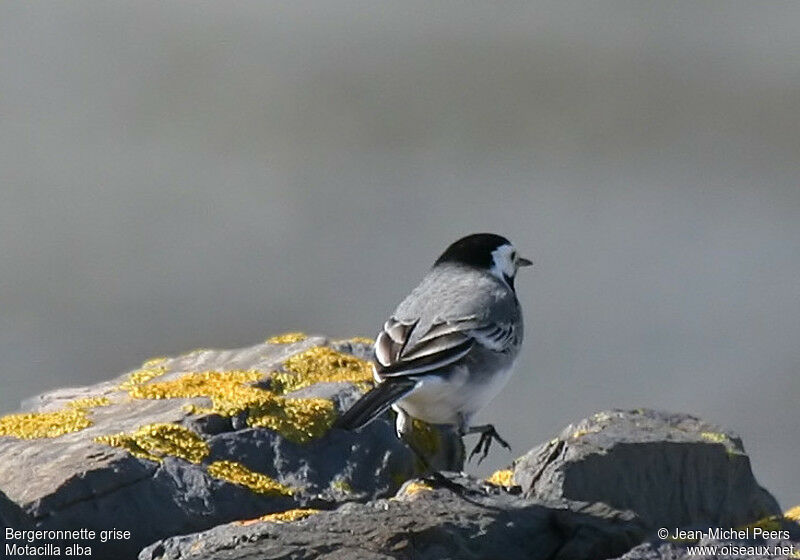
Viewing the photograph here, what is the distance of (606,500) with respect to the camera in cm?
819

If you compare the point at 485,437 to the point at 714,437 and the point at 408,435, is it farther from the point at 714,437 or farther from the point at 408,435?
the point at 714,437

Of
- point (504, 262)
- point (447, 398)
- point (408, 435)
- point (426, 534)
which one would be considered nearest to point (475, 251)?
point (504, 262)

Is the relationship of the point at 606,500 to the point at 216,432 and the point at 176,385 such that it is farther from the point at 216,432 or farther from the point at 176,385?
the point at 176,385

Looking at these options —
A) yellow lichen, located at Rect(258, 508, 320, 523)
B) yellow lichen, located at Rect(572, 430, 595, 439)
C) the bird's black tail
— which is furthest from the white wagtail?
yellow lichen, located at Rect(258, 508, 320, 523)

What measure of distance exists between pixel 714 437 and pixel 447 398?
1334mm

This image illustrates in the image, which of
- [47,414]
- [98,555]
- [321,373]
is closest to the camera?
[98,555]

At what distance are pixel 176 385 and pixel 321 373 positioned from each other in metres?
0.76

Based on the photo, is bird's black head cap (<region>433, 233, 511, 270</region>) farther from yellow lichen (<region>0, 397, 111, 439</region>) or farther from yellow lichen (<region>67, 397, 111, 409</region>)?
yellow lichen (<region>0, 397, 111, 439</region>)

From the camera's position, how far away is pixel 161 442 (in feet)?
27.1

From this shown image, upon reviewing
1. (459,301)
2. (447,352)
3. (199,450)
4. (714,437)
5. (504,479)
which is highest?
(459,301)

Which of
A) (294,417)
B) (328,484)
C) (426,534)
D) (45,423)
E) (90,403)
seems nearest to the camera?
(426,534)

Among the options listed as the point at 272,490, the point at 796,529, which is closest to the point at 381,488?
the point at 272,490

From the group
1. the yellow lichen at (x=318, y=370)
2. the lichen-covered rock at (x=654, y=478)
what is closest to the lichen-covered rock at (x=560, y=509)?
the lichen-covered rock at (x=654, y=478)

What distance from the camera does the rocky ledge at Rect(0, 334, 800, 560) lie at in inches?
281
